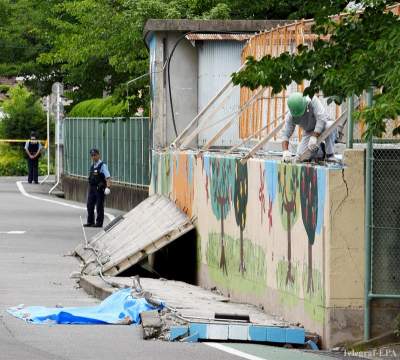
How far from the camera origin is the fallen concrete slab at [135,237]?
70.1ft

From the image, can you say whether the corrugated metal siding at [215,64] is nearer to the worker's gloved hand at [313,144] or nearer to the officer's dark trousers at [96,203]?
the officer's dark trousers at [96,203]

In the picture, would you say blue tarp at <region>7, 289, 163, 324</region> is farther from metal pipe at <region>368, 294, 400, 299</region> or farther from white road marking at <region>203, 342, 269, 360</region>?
metal pipe at <region>368, 294, 400, 299</region>

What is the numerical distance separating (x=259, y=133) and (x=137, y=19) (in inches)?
537

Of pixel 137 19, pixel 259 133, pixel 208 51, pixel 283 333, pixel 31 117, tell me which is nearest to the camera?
pixel 283 333

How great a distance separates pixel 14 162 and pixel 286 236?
46.0m

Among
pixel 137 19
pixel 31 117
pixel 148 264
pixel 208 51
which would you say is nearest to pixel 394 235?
pixel 148 264

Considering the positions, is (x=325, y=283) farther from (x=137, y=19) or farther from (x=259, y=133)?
(x=137, y=19)

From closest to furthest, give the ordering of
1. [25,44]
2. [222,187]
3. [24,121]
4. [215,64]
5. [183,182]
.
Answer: [222,187] < [183,182] < [215,64] < [25,44] < [24,121]

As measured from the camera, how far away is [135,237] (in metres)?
22.5

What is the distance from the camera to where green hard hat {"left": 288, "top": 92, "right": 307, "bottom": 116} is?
16.9 metres

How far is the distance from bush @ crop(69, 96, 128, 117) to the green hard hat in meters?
18.5

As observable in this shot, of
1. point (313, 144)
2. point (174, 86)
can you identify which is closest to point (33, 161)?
point (174, 86)

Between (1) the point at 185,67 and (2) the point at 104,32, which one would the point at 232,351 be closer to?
(1) the point at 185,67

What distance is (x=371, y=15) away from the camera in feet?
41.0
